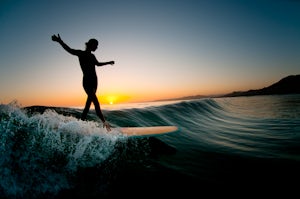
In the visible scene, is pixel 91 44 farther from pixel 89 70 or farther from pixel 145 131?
pixel 145 131

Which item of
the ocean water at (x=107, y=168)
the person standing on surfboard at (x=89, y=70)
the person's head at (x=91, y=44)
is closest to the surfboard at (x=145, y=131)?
the ocean water at (x=107, y=168)

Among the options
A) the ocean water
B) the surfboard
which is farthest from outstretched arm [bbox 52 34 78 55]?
the surfboard

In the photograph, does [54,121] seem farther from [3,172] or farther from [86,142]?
[3,172]

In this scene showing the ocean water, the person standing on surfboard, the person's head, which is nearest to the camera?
the ocean water

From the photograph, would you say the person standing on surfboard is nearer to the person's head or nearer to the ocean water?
the person's head

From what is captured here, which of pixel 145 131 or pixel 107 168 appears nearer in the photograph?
pixel 107 168

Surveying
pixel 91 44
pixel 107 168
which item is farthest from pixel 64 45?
pixel 107 168

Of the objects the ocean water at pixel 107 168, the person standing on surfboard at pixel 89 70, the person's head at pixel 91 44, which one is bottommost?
the ocean water at pixel 107 168

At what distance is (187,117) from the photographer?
47.9 ft

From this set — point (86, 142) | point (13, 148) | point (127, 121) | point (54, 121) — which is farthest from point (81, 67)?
point (127, 121)

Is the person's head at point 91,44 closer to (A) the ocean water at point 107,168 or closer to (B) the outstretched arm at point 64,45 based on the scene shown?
(B) the outstretched arm at point 64,45

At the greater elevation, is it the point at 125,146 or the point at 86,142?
the point at 86,142

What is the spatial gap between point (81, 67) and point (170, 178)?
363 centimetres

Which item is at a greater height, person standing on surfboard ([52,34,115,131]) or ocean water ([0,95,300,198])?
person standing on surfboard ([52,34,115,131])
